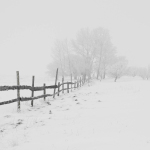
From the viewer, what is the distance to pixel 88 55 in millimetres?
32031

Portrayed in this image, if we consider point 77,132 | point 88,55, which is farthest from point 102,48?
point 77,132

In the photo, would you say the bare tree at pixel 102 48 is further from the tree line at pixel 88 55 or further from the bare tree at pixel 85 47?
the bare tree at pixel 85 47

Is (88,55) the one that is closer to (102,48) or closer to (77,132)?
(102,48)

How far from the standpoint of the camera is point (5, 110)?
21.3 ft

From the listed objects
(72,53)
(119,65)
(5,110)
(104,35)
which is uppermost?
(104,35)

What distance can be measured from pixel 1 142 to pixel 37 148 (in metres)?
1.06

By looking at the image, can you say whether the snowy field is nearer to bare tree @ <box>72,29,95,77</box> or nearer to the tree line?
the tree line

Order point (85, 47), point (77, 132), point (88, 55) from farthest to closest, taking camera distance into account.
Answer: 1. point (88, 55)
2. point (85, 47)
3. point (77, 132)

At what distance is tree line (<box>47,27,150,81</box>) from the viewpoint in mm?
31797

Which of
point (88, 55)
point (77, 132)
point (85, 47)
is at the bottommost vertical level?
point (77, 132)

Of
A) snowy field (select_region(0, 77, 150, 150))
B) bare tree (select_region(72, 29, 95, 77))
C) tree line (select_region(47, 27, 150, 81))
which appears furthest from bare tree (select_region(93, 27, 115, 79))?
snowy field (select_region(0, 77, 150, 150))

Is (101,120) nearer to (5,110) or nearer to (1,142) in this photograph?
(1,142)

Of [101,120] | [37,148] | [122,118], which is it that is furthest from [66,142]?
[122,118]

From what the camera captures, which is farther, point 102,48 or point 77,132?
point 102,48
